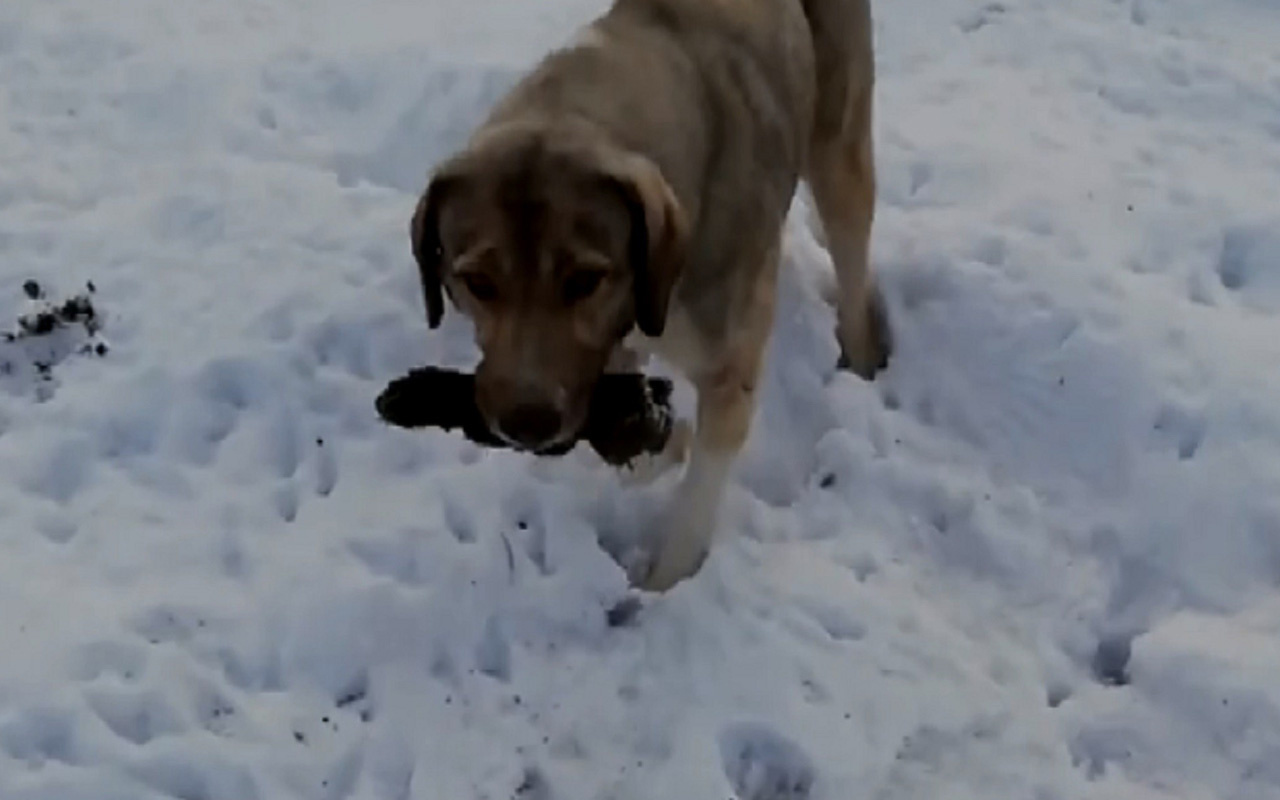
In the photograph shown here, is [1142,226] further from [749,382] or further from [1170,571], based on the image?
[749,382]

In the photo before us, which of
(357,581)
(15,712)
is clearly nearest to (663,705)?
(357,581)

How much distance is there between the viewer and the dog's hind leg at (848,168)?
5.38 meters

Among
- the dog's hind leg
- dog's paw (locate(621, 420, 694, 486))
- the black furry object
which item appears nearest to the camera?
the black furry object

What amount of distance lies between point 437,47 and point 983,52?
2.42 metres

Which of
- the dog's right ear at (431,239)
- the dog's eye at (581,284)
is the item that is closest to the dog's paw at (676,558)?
the dog's right ear at (431,239)

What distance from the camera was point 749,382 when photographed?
479cm

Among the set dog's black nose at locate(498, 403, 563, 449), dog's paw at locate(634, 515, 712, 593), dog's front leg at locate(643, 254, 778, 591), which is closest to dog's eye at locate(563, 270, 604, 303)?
dog's black nose at locate(498, 403, 563, 449)

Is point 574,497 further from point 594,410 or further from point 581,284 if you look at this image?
point 581,284

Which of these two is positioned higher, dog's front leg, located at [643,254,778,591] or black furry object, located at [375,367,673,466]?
black furry object, located at [375,367,673,466]

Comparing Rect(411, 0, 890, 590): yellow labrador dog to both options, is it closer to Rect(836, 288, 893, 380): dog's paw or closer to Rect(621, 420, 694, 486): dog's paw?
Rect(621, 420, 694, 486): dog's paw

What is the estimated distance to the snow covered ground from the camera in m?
4.39

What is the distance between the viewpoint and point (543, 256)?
3.82 m

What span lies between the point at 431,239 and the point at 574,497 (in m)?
1.18

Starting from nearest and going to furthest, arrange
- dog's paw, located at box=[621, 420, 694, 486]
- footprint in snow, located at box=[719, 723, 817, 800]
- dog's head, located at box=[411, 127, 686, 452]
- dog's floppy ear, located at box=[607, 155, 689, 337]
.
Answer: dog's head, located at box=[411, 127, 686, 452], dog's floppy ear, located at box=[607, 155, 689, 337], footprint in snow, located at box=[719, 723, 817, 800], dog's paw, located at box=[621, 420, 694, 486]
